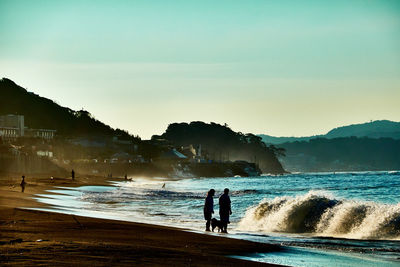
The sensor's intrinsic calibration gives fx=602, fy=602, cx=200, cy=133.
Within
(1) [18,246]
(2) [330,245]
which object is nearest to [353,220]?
(2) [330,245]

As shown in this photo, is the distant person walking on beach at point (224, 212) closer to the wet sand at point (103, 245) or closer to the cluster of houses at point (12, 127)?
the wet sand at point (103, 245)

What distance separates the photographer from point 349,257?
13758 millimetres

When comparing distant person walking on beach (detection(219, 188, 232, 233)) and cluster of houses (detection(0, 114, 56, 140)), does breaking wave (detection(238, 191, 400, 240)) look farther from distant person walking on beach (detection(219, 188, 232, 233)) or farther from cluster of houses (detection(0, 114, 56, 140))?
cluster of houses (detection(0, 114, 56, 140))

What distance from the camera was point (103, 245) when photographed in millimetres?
11836

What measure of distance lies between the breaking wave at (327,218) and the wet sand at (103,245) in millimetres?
6676

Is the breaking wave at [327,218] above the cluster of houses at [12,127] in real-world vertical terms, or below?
below

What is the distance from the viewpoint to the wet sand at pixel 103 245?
32.3 ft

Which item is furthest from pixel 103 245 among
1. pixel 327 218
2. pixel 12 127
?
pixel 12 127

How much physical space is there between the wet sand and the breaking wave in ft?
21.9

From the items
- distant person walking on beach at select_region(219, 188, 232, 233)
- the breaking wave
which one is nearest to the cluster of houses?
the breaking wave

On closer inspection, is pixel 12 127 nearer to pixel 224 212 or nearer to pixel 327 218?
pixel 327 218

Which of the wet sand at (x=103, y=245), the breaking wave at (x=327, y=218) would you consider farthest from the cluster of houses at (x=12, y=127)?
the wet sand at (x=103, y=245)

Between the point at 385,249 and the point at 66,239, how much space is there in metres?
8.16

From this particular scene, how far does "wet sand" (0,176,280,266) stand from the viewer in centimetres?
985
